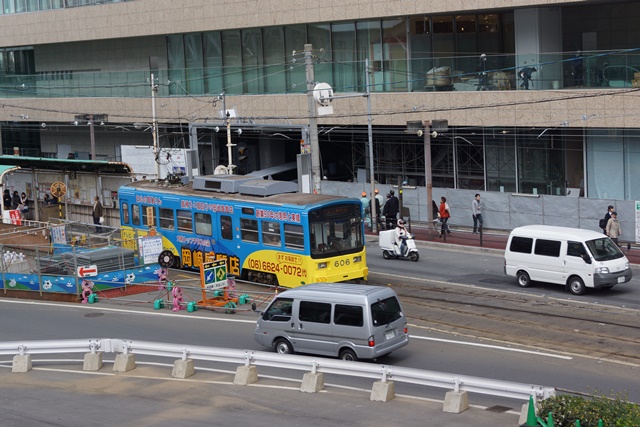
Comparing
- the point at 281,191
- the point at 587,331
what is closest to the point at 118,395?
the point at 587,331

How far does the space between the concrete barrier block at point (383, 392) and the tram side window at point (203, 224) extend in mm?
15754

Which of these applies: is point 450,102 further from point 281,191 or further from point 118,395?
point 118,395

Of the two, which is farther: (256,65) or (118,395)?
(256,65)

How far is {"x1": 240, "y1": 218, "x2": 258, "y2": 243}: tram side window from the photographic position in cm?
3009

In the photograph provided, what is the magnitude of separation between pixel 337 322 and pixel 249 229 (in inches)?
407

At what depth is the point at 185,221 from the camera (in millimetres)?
33406

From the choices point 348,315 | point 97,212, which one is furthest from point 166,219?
point 348,315

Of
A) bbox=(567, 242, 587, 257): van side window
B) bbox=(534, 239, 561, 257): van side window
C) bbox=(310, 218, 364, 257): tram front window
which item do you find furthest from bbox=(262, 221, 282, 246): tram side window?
bbox=(567, 242, 587, 257): van side window

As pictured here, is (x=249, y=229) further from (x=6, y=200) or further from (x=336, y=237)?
(x=6, y=200)

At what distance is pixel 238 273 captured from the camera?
30.9 m

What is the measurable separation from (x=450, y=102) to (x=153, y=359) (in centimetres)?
2405

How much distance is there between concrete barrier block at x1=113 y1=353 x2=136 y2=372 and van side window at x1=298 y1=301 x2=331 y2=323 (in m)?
3.71

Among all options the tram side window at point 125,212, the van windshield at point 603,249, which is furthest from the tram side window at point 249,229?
the van windshield at point 603,249

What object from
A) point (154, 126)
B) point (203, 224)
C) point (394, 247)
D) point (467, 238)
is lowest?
point (467, 238)
